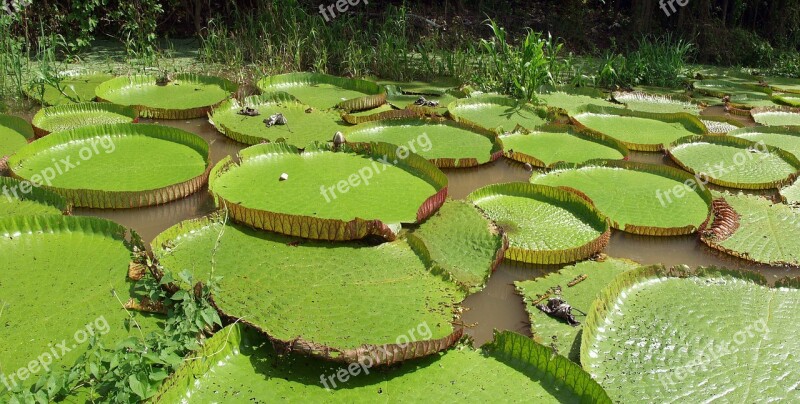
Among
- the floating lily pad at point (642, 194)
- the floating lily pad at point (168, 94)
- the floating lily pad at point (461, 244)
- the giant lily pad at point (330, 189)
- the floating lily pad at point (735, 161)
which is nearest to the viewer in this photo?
the floating lily pad at point (461, 244)

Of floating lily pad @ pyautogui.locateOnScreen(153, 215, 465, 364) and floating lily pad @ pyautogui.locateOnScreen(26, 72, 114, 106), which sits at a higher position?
floating lily pad @ pyautogui.locateOnScreen(26, 72, 114, 106)

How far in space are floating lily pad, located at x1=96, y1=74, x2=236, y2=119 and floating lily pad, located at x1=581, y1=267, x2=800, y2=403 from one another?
411 cm

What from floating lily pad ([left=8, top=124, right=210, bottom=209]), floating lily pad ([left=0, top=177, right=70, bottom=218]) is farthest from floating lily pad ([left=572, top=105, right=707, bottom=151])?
floating lily pad ([left=0, top=177, right=70, bottom=218])

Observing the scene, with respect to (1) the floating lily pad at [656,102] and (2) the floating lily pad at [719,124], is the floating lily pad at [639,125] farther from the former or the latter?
(1) the floating lily pad at [656,102]

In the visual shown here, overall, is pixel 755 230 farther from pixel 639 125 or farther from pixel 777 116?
pixel 777 116

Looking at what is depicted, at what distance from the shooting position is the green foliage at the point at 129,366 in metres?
2.25

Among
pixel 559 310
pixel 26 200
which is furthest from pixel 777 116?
pixel 26 200

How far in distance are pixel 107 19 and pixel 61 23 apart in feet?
1.94

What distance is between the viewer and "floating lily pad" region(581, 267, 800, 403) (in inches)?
106

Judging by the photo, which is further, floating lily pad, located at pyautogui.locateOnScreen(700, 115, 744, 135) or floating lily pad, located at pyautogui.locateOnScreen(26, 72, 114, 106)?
floating lily pad, located at pyautogui.locateOnScreen(700, 115, 744, 135)

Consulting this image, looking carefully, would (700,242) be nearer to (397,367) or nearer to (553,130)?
(553,130)

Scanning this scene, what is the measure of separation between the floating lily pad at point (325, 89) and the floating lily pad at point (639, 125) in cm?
204

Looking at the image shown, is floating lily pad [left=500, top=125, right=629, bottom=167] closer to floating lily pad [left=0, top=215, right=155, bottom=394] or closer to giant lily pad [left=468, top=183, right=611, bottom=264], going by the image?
giant lily pad [left=468, top=183, right=611, bottom=264]

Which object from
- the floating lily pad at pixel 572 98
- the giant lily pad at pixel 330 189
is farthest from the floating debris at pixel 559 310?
the floating lily pad at pixel 572 98
